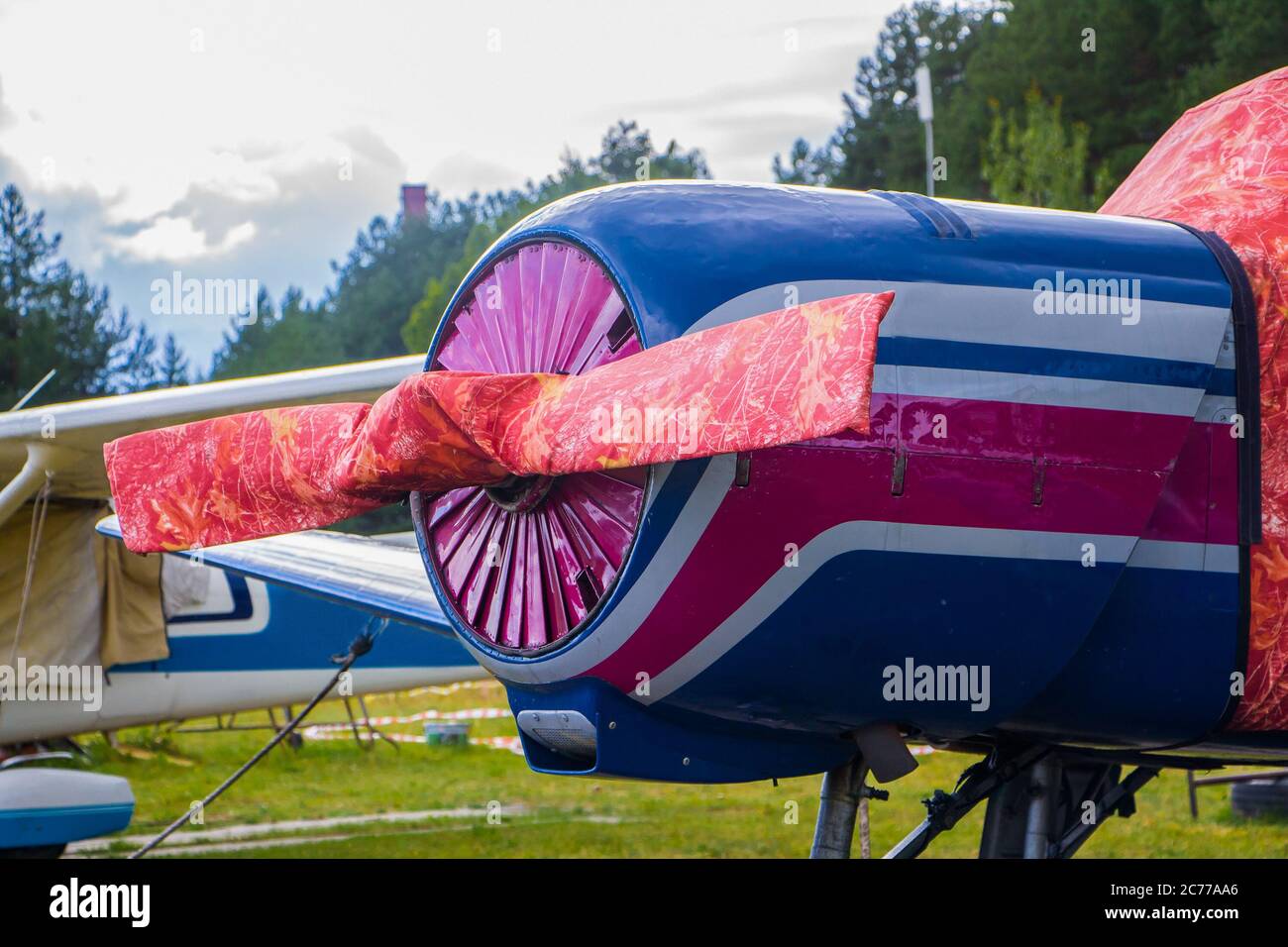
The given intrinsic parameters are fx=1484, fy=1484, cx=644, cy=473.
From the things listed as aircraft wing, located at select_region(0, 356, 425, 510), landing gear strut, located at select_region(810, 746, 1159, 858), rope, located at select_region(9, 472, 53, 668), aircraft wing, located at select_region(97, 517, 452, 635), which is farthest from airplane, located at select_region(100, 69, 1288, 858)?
rope, located at select_region(9, 472, 53, 668)

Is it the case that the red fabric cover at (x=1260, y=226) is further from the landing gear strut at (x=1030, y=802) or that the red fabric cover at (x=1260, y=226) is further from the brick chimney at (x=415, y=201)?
the brick chimney at (x=415, y=201)

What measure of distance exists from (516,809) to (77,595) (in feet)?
11.9

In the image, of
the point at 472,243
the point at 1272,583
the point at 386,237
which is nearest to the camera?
the point at 1272,583

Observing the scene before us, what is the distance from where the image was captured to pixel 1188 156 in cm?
470

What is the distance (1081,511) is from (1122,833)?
6.58 metres

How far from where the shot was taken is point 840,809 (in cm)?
431

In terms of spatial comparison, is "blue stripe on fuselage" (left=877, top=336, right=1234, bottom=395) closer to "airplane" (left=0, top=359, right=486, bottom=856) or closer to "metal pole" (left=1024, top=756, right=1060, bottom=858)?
"metal pole" (left=1024, top=756, right=1060, bottom=858)

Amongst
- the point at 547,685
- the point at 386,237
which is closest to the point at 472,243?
the point at 386,237

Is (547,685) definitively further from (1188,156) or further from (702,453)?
(1188,156)

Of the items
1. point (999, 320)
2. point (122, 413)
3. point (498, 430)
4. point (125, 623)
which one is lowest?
point (125, 623)

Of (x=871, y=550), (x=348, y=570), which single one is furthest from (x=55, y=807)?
(x=871, y=550)

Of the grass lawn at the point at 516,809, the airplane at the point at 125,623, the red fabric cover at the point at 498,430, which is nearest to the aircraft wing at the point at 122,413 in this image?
the airplane at the point at 125,623

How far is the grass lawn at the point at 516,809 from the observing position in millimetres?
9320

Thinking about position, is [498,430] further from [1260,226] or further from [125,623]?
[125,623]
